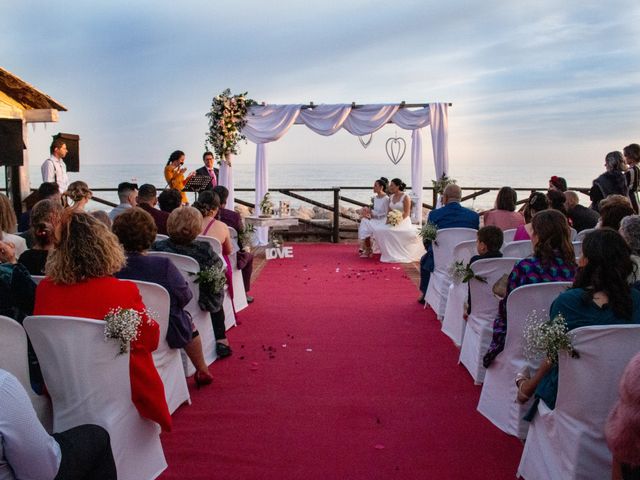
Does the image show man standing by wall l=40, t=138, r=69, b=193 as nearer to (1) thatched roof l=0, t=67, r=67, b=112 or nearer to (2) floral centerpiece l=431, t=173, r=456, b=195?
(1) thatched roof l=0, t=67, r=67, b=112

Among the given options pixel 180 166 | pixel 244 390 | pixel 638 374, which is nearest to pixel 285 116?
pixel 180 166

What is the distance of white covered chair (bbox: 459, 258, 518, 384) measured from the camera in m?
3.80

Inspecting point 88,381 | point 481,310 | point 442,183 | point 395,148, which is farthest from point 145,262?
point 395,148

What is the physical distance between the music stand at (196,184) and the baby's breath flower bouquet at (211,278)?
4.68 metres

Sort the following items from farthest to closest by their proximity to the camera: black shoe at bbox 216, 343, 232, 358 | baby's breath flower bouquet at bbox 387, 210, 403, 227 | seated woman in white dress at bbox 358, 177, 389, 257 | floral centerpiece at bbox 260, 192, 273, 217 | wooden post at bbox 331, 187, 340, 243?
wooden post at bbox 331, 187, 340, 243
floral centerpiece at bbox 260, 192, 273, 217
seated woman in white dress at bbox 358, 177, 389, 257
baby's breath flower bouquet at bbox 387, 210, 403, 227
black shoe at bbox 216, 343, 232, 358

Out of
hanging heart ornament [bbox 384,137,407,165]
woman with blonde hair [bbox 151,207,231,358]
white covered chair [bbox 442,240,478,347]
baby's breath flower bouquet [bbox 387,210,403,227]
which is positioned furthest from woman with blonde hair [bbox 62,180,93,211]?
hanging heart ornament [bbox 384,137,407,165]

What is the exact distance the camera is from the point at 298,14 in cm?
1220

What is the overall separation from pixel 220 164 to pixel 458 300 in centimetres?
639

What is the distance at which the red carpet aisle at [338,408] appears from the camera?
2.87 m

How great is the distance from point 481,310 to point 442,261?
183 cm

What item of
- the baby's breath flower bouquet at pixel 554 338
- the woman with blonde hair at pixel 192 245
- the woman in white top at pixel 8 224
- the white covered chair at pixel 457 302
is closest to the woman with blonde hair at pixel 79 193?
the woman in white top at pixel 8 224

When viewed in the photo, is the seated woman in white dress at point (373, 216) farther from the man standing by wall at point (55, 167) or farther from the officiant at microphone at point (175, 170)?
the man standing by wall at point (55, 167)

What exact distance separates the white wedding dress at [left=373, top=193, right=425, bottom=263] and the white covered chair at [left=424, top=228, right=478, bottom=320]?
3246mm

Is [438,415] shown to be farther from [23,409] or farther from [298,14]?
[298,14]
